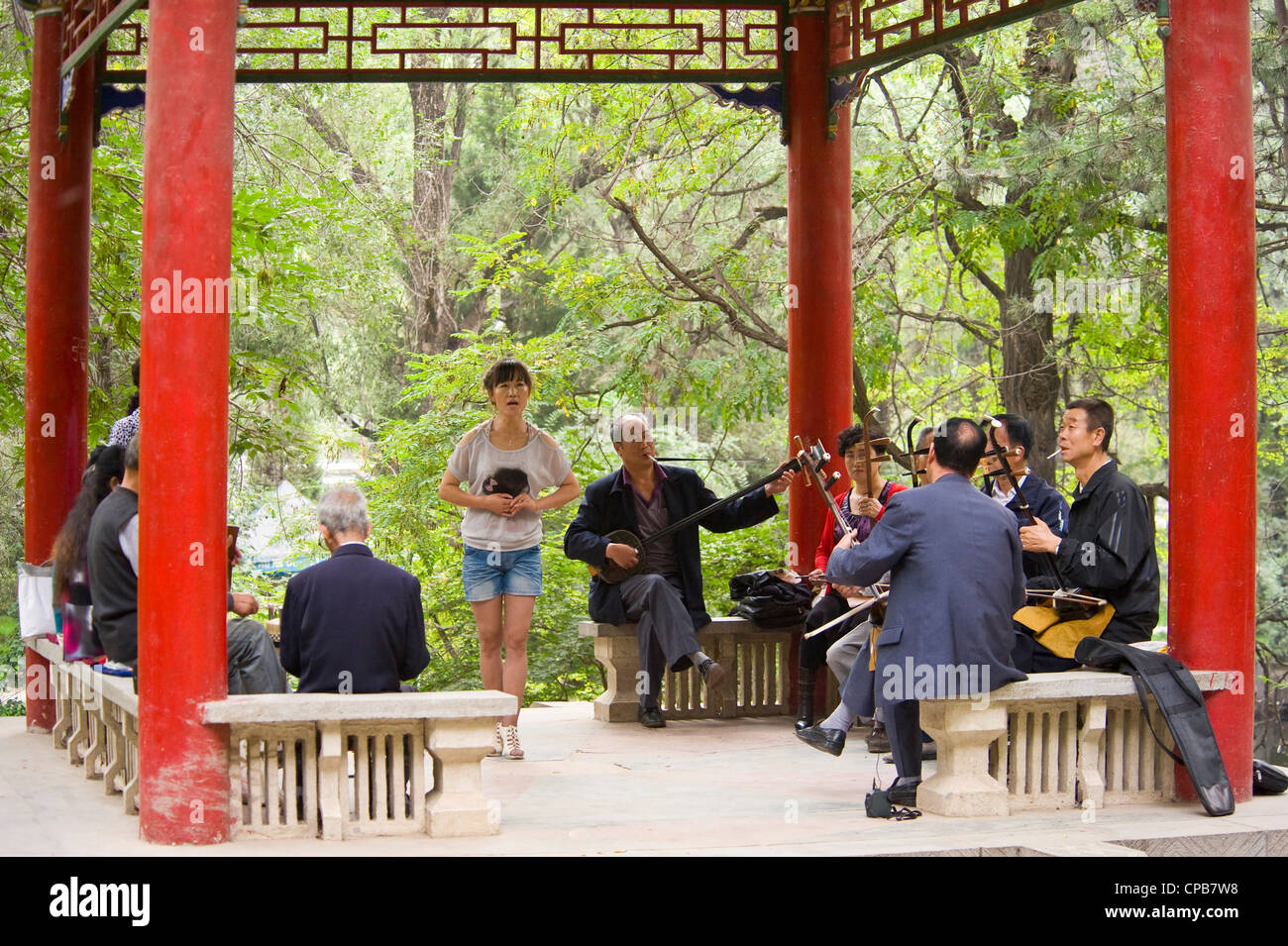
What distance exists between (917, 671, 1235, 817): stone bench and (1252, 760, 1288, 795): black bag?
0.39 meters

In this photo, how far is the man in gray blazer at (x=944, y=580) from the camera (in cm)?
528

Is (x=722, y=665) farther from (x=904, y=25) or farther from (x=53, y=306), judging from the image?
(x=53, y=306)

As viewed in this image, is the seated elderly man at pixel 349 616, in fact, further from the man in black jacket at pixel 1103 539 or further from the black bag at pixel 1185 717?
the black bag at pixel 1185 717

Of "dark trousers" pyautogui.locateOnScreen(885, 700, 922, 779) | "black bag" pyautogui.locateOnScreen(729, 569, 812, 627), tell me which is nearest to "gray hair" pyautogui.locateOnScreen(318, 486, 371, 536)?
"dark trousers" pyautogui.locateOnScreen(885, 700, 922, 779)

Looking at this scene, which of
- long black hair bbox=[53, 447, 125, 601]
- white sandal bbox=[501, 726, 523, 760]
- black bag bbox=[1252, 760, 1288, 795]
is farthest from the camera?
white sandal bbox=[501, 726, 523, 760]

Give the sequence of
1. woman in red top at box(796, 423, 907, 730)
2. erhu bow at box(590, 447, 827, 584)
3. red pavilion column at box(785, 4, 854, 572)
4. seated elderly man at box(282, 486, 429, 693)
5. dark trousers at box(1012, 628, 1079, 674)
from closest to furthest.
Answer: seated elderly man at box(282, 486, 429, 693), dark trousers at box(1012, 628, 1079, 674), woman in red top at box(796, 423, 907, 730), erhu bow at box(590, 447, 827, 584), red pavilion column at box(785, 4, 854, 572)

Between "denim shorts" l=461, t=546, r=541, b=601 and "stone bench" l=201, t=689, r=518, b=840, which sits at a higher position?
"denim shorts" l=461, t=546, r=541, b=601

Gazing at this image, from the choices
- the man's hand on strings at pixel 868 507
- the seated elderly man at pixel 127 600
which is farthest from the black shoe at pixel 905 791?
the seated elderly man at pixel 127 600

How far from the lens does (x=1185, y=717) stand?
18.1ft

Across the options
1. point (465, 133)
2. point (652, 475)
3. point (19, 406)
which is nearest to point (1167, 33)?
point (652, 475)

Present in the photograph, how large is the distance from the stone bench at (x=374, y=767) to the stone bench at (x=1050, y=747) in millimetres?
1672

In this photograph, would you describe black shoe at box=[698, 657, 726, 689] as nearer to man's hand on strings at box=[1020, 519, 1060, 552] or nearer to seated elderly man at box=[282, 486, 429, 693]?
man's hand on strings at box=[1020, 519, 1060, 552]

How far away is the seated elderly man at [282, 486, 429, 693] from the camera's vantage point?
207 inches

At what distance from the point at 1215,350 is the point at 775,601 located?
292cm
